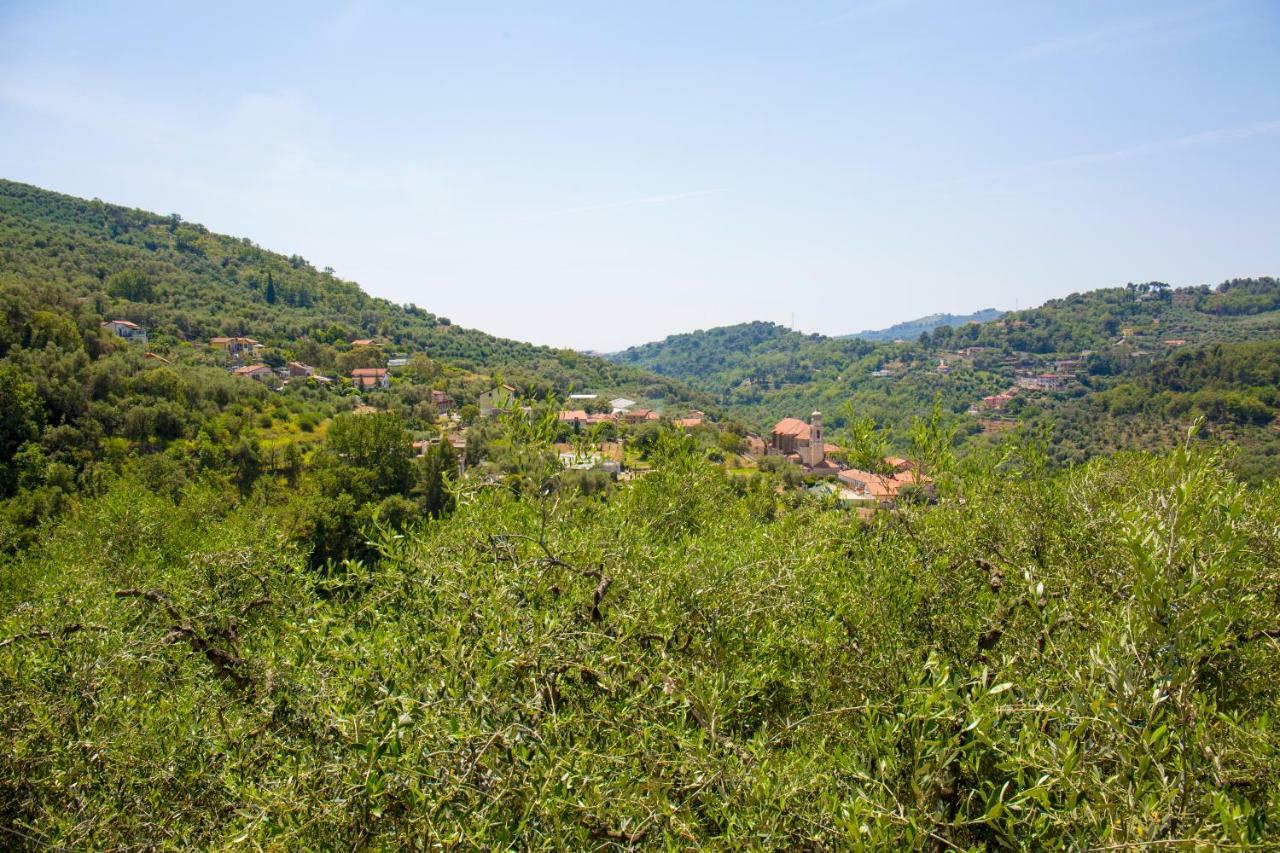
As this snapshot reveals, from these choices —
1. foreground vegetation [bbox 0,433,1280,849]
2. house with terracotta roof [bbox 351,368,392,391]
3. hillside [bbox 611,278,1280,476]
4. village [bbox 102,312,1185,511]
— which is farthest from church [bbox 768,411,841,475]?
foreground vegetation [bbox 0,433,1280,849]

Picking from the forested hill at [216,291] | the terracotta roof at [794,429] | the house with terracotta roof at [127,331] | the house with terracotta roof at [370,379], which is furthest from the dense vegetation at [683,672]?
the forested hill at [216,291]

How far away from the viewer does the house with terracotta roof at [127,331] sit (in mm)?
70625

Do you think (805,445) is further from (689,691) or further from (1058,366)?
(1058,366)

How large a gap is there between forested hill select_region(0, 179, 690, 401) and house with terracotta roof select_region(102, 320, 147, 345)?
3278mm

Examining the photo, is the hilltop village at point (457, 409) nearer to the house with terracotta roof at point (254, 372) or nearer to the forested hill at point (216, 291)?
the house with terracotta roof at point (254, 372)

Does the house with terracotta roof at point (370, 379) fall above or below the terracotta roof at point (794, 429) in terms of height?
above

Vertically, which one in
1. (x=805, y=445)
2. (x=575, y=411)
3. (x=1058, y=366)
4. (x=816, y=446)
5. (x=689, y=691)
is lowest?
(x=805, y=445)

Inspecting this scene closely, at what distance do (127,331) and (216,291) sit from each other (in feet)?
141

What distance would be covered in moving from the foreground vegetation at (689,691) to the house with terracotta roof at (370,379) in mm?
77538

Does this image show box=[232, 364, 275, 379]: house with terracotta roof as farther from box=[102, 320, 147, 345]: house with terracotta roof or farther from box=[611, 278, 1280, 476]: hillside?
box=[611, 278, 1280, 476]: hillside

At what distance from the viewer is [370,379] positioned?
8350cm

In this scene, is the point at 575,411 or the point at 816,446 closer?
the point at 816,446

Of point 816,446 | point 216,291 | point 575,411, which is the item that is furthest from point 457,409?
point 216,291

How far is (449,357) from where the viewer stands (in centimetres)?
11912
